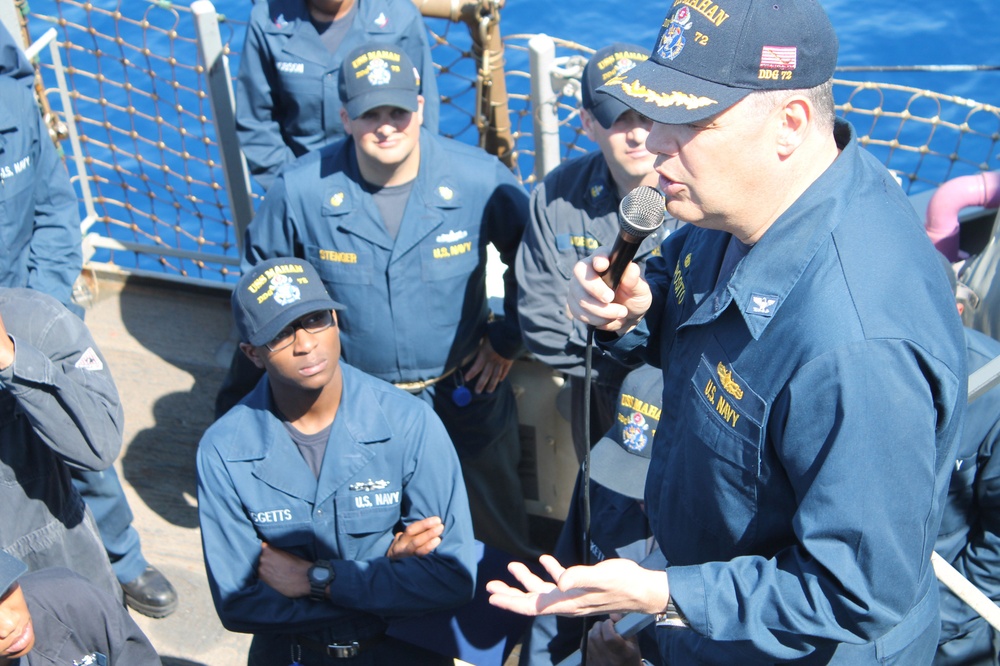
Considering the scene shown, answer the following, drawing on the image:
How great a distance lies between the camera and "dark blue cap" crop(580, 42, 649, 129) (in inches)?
124

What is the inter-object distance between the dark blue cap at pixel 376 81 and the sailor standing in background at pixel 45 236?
1.22 m

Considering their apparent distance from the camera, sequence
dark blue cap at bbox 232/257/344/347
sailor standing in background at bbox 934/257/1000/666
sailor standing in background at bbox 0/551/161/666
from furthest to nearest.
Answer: dark blue cap at bbox 232/257/344/347 < sailor standing in background at bbox 934/257/1000/666 < sailor standing in background at bbox 0/551/161/666

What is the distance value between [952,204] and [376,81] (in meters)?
2.40

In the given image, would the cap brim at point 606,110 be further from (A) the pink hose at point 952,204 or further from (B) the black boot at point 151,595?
(B) the black boot at point 151,595

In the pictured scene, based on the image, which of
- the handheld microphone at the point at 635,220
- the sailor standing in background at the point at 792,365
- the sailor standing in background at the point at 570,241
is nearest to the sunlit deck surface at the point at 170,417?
the sailor standing in background at the point at 570,241

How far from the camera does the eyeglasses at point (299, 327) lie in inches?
111

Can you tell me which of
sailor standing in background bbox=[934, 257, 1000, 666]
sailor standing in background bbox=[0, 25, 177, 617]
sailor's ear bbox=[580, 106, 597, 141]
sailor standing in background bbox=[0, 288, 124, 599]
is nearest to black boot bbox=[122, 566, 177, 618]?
sailor standing in background bbox=[0, 25, 177, 617]

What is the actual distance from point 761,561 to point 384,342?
6.91 feet

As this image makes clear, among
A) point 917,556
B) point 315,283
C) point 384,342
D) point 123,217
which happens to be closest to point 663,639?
point 917,556

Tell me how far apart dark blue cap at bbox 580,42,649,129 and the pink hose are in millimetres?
1582

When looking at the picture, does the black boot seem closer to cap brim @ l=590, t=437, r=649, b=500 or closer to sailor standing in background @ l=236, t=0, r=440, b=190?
sailor standing in background @ l=236, t=0, r=440, b=190

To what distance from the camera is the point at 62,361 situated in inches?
116

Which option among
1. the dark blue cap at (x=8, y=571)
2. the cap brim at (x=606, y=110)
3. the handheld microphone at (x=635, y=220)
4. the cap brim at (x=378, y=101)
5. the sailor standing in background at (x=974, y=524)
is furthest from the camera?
the cap brim at (x=378, y=101)

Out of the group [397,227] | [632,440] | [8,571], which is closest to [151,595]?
[8,571]
